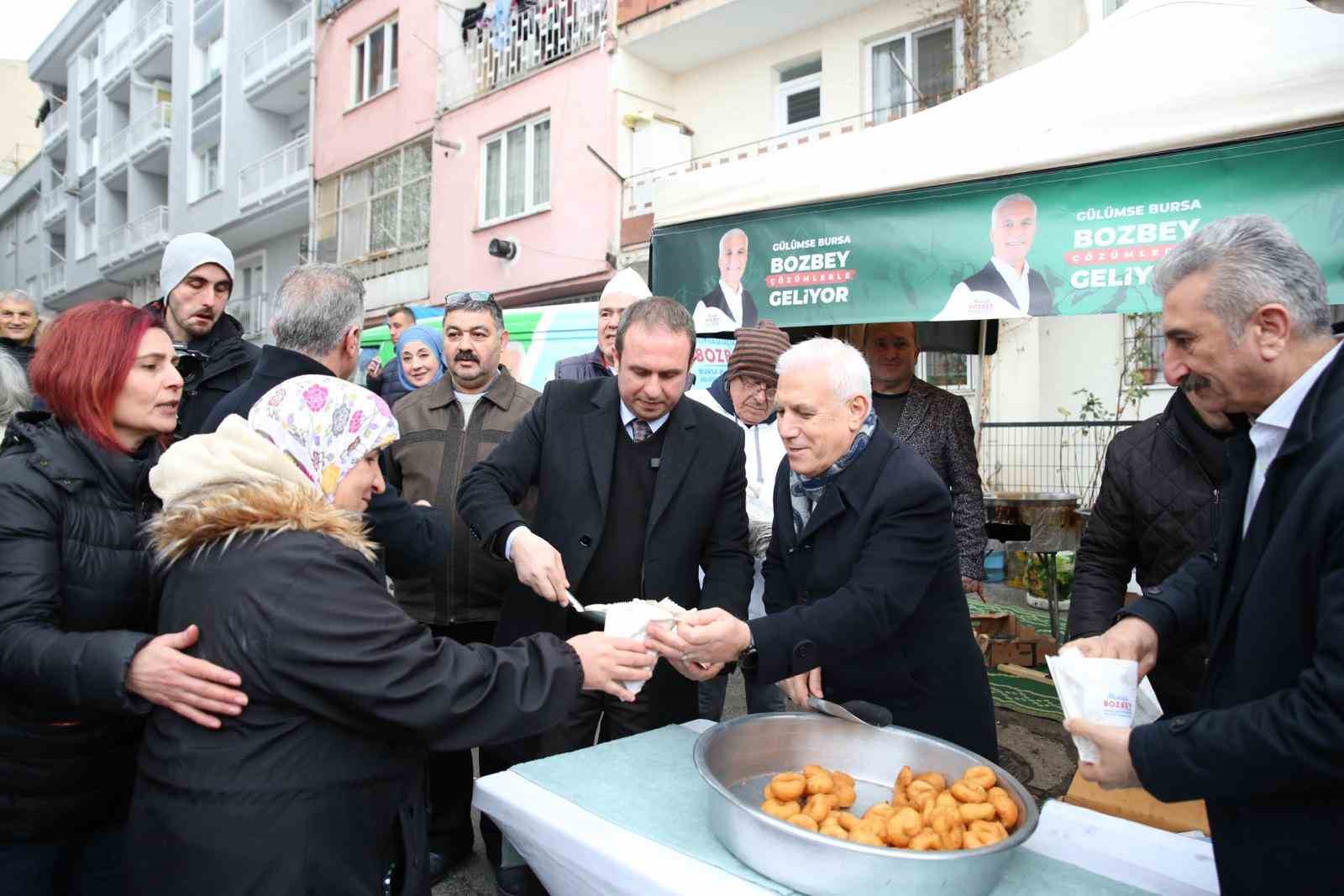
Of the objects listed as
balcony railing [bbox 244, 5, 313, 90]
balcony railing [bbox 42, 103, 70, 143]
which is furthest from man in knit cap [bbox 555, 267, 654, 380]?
balcony railing [bbox 42, 103, 70, 143]

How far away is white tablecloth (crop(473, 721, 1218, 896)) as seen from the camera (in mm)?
1487

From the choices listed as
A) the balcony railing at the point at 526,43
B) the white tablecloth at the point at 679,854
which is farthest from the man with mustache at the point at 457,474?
the balcony railing at the point at 526,43

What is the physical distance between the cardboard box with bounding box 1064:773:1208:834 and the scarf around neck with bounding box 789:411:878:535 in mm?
1076

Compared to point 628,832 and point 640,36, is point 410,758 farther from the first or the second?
point 640,36

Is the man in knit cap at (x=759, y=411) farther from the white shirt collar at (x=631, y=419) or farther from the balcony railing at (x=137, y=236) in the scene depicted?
the balcony railing at (x=137, y=236)

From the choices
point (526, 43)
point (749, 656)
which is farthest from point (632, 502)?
point (526, 43)

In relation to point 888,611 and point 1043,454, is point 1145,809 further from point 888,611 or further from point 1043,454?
point 1043,454

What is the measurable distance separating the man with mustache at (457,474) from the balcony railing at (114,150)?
27871 mm

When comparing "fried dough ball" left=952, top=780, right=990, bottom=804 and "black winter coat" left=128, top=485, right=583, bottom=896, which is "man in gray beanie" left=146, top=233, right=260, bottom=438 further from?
"fried dough ball" left=952, top=780, right=990, bottom=804

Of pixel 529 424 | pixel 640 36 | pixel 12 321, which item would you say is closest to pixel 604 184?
pixel 640 36

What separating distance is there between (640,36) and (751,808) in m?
12.7

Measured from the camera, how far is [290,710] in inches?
60.7

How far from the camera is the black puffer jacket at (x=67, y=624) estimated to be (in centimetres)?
166

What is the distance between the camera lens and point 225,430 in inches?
64.9
